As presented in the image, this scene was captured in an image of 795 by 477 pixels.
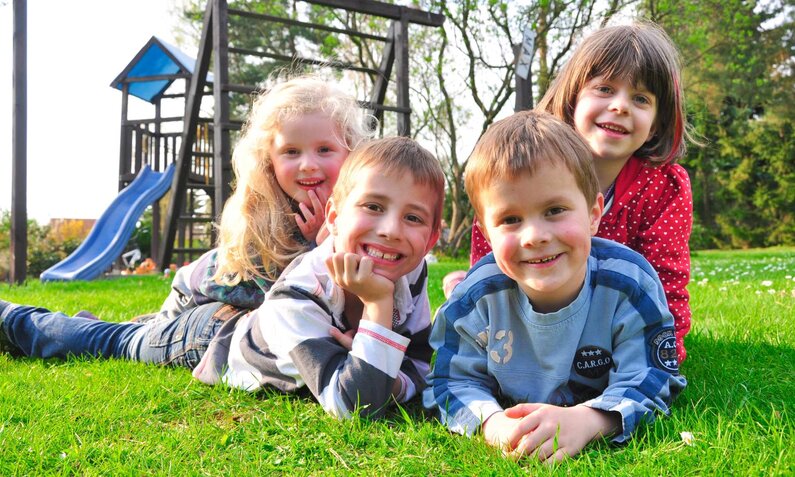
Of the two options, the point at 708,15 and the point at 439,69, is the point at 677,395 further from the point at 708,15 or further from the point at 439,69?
the point at 708,15

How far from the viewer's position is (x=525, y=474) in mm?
1428

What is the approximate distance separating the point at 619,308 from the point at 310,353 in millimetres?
880

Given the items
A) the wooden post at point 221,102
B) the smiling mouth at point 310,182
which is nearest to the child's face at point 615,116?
the smiling mouth at point 310,182

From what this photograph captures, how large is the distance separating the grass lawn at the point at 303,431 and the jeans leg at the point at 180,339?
3.5 inches

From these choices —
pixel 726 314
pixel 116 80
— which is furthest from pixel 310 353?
pixel 116 80

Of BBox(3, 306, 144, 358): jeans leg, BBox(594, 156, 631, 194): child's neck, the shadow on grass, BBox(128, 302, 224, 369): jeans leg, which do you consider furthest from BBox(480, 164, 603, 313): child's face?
BBox(3, 306, 144, 358): jeans leg

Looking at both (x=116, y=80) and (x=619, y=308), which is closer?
(x=619, y=308)

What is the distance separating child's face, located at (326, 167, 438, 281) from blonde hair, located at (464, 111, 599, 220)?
8.8 inches

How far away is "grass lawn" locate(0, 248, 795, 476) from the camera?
1504 millimetres

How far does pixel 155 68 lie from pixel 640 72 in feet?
40.0

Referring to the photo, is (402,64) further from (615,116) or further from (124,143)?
(124,143)

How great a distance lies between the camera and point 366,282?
1.93m

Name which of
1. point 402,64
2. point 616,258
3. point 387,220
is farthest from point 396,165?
point 402,64

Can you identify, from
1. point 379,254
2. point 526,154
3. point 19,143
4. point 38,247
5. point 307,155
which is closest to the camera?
point 526,154
